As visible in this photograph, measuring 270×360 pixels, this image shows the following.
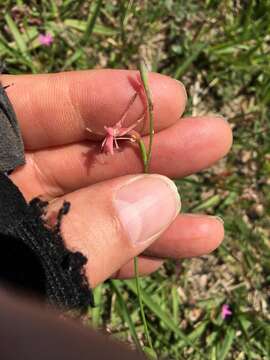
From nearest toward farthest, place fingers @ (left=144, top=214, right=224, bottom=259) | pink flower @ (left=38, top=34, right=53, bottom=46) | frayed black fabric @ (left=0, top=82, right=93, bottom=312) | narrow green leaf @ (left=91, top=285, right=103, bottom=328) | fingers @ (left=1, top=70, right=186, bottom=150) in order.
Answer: frayed black fabric @ (left=0, top=82, right=93, bottom=312) → fingers @ (left=1, top=70, right=186, bottom=150) → fingers @ (left=144, top=214, right=224, bottom=259) → narrow green leaf @ (left=91, top=285, right=103, bottom=328) → pink flower @ (left=38, top=34, right=53, bottom=46)

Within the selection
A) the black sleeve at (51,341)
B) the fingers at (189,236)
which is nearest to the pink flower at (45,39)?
the fingers at (189,236)

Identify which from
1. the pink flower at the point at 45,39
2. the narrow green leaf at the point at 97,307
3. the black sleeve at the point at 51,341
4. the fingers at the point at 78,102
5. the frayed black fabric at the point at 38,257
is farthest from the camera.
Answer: the pink flower at the point at 45,39

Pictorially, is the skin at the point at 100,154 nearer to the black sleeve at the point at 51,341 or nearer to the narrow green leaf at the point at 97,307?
the narrow green leaf at the point at 97,307

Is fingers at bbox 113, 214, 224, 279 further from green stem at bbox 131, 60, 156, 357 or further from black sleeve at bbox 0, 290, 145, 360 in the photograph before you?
black sleeve at bbox 0, 290, 145, 360

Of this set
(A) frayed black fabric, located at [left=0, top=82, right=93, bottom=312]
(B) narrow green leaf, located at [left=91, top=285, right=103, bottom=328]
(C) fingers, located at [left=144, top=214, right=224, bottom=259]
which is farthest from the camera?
(B) narrow green leaf, located at [left=91, top=285, right=103, bottom=328]

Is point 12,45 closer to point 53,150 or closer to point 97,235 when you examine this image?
point 53,150

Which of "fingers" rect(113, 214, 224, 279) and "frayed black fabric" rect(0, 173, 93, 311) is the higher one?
"frayed black fabric" rect(0, 173, 93, 311)

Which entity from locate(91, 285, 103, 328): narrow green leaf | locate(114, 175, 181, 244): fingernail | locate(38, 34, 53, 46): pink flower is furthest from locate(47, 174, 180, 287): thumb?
locate(38, 34, 53, 46): pink flower

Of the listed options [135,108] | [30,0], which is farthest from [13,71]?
[135,108]
